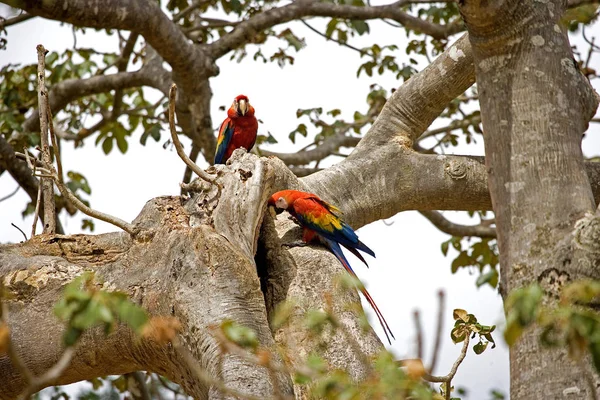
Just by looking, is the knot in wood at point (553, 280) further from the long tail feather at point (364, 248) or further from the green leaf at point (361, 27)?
the green leaf at point (361, 27)

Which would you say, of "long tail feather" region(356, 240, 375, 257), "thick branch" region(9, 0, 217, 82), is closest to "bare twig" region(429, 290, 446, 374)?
"long tail feather" region(356, 240, 375, 257)

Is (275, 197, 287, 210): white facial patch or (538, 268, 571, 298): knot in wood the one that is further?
(275, 197, 287, 210): white facial patch

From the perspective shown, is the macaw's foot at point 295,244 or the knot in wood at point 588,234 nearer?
the knot in wood at point 588,234

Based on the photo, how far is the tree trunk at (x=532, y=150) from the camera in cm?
199

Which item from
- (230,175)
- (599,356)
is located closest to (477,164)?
(230,175)

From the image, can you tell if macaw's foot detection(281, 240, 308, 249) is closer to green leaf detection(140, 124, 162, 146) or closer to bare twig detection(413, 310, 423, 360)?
bare twig detection(413, 310, 423, 360)

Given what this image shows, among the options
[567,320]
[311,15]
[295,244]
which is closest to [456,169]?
[295,244]

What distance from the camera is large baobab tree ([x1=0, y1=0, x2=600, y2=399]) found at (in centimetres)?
205

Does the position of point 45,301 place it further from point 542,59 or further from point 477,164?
point 477,164

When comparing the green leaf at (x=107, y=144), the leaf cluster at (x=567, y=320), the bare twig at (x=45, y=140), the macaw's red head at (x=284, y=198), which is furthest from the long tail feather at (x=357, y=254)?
the green leaf at (x=107, y=144)

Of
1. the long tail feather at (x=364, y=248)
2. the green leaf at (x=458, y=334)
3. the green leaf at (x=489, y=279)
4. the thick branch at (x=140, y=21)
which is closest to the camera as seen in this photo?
the green leaf at (x=458, y=334)

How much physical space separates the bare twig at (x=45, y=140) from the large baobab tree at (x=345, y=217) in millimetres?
26

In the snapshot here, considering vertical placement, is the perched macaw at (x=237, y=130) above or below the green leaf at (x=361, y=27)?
below

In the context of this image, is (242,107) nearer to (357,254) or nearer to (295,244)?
(357,254)
